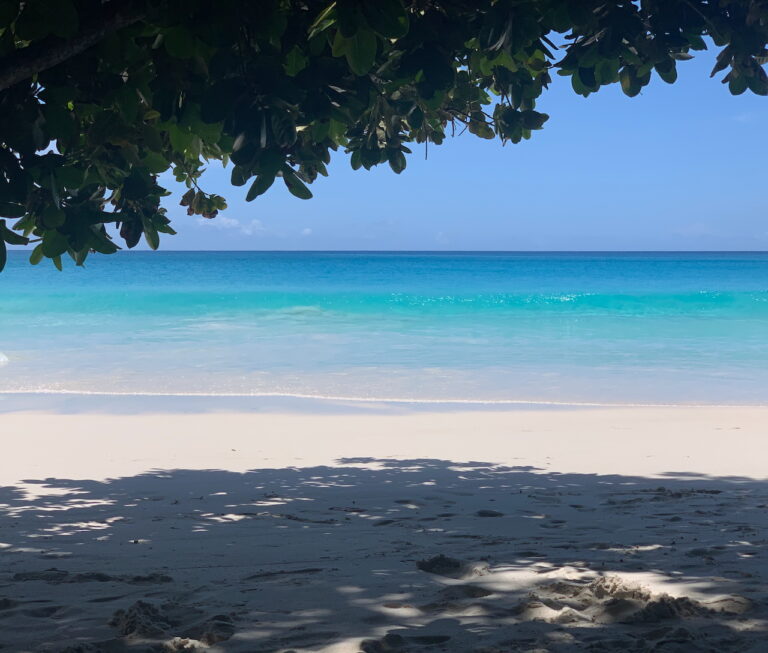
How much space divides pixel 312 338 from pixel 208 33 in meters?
19.0

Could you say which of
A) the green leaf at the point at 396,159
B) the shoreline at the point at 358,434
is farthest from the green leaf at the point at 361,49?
the shoreline at the point at 358,434

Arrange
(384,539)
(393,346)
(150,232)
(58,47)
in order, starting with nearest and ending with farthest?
(58,47) < (150,232) < (384,539) < (393,346)

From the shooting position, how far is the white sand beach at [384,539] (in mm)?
3219

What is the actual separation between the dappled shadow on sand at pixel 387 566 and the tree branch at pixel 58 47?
2.03 m

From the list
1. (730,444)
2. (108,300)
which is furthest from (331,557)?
(108,300)

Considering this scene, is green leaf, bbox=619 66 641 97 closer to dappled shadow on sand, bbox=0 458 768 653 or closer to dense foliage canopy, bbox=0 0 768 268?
dense foliage canopy, bbox=0 0 768 268

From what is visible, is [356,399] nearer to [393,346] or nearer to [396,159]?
[393,346]

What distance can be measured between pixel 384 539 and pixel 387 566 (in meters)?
0.70

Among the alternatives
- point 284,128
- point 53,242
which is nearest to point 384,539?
point 53,242

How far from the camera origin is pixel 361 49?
279 centimetres

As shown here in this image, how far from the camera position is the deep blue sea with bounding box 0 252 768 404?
14.2 m

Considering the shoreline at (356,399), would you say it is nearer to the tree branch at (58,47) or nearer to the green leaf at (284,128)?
the green leaf at (284,128)

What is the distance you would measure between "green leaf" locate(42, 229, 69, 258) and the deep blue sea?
31.7 feet

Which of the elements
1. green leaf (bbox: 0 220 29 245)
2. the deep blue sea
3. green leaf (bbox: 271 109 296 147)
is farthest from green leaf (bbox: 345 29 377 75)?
the deep blue sea
